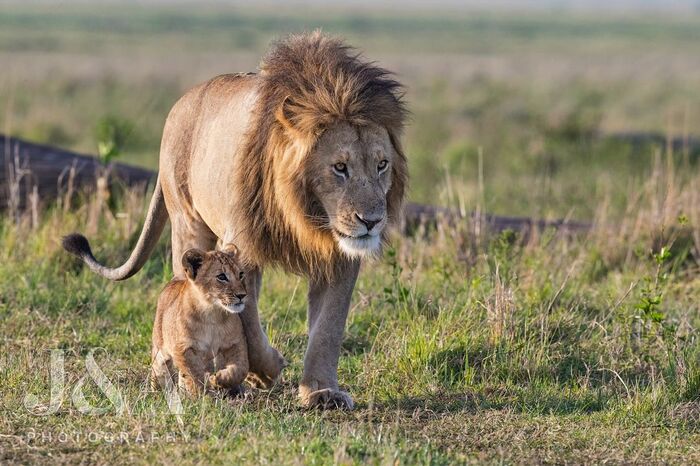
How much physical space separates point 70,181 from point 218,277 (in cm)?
357

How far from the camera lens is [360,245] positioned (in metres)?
4.79

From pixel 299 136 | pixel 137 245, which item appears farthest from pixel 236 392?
pixel 137 245

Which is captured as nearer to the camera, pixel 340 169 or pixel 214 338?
pixel 340 169

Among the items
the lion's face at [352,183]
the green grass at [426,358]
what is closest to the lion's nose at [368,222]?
the lion's face at [352,183]

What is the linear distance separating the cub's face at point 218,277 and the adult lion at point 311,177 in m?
0.15

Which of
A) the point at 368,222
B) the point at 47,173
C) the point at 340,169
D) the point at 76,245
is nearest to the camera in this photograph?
the point at 368,222

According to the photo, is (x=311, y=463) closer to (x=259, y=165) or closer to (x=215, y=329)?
(x=215, y=329)

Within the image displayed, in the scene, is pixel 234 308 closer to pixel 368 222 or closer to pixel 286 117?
pixel 368 222

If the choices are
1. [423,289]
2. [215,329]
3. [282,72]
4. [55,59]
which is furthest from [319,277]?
[55,59]

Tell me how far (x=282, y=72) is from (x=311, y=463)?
6.05 ft

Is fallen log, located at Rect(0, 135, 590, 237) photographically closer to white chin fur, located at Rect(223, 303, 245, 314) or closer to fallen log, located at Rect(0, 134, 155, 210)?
fallen log, located at Rect(0, 134, 155, 210)

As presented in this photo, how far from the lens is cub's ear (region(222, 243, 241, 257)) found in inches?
199

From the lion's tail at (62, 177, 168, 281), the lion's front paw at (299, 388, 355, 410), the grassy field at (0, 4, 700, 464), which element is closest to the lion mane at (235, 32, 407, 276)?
the lion's front paw at (299, 388, 355, 410)

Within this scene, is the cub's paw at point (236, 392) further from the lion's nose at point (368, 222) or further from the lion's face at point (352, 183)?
the lion's nose at point (368, 222)
